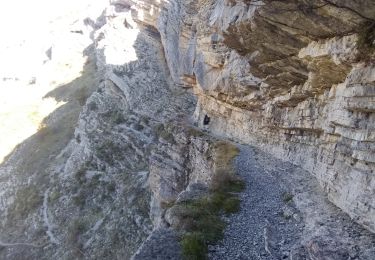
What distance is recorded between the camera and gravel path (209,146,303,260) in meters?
11.8

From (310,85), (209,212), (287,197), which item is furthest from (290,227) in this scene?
(310,85)

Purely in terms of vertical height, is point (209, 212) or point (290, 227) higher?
point (290, 227)

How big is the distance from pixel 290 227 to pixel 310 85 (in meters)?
5.88

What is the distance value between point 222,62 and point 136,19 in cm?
3134

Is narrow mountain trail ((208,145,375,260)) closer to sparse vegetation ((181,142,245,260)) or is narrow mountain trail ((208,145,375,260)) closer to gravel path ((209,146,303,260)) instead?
gravel path ((209,146,303,260))

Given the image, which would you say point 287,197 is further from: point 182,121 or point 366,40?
point 182,121

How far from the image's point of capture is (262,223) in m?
13.5

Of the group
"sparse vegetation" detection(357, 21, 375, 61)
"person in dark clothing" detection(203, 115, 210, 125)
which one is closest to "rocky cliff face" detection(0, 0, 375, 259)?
"sparse vegetation" detection(357, 21, 375, 61)

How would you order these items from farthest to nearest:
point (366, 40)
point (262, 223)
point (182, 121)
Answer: point (182, 121) < point (262, 223) < point (366, 40)

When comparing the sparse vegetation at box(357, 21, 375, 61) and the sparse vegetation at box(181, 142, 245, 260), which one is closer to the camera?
the sparse vegetation at box(357, 21, 375, 61)

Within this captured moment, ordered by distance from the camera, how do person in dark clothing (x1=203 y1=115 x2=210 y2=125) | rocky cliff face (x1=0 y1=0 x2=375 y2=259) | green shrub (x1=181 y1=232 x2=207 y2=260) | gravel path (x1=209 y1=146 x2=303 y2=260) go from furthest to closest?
person in dark clothing (x1=203 y1=115 x2=210 y2=125) < gravel path (x1=209 y1=146 x2=303 y2=260) < rocky cliff face (x1=0 y1=0 x2=375 y2=259) < green shrub (x1=181 y1=232 x2=207 y2=260)

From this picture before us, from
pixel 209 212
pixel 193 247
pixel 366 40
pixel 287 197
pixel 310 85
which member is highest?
pixel 366 40

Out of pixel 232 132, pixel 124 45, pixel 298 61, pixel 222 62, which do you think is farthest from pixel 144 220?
pixel 124 45

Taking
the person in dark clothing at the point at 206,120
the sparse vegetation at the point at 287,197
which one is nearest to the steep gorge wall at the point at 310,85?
the sparse vegetation at the point at 287,197
